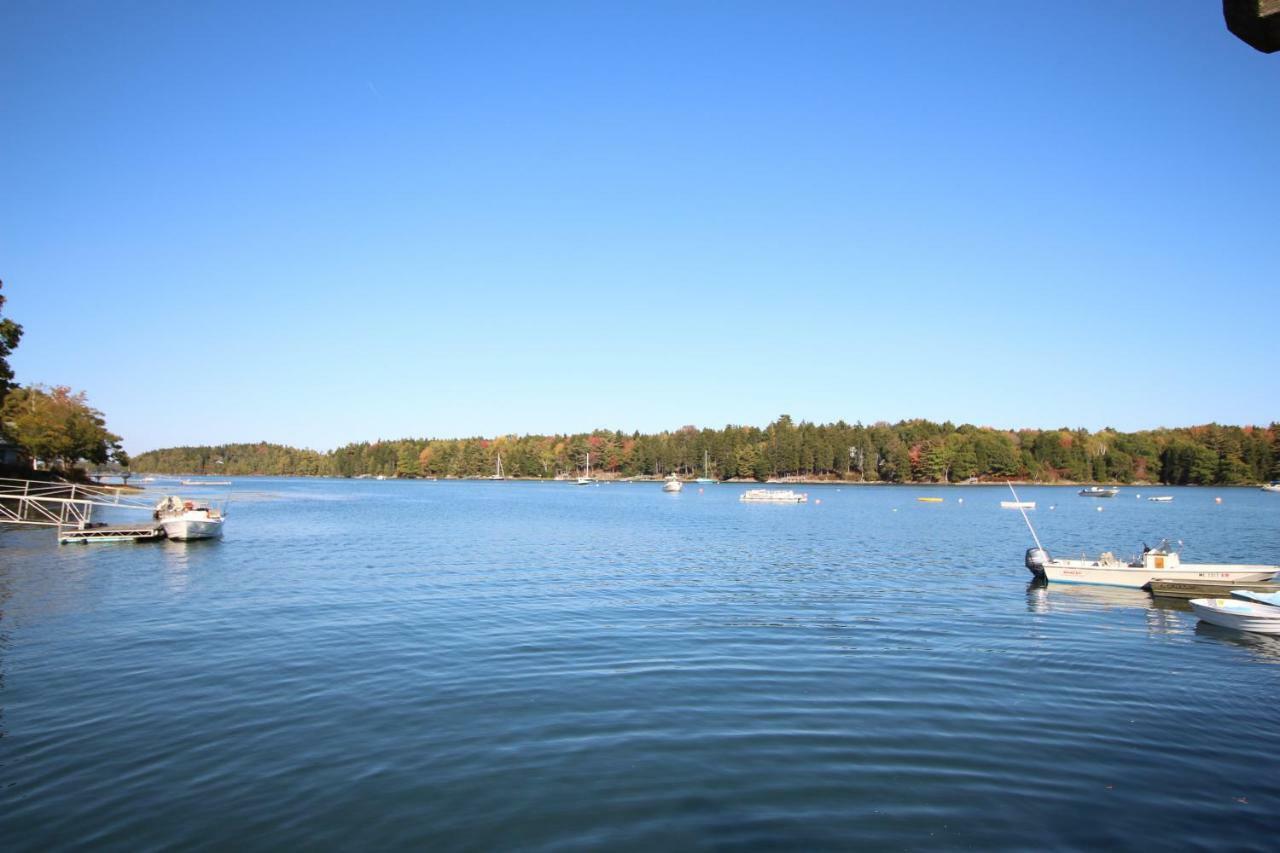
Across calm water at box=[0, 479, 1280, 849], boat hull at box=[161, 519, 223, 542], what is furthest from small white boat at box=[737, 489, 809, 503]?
calm water at box=[0, 479, 1280, 849]

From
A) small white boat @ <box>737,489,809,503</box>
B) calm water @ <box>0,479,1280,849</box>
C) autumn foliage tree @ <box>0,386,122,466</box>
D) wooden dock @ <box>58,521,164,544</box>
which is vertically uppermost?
autumn foliage tree @ <box>0,386,122,466</box>

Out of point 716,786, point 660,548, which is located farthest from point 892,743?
point 660,548

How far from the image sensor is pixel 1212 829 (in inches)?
371

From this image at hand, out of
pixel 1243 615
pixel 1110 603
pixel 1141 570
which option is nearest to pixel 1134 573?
pixel 1141 570

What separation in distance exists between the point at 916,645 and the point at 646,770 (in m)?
10.8

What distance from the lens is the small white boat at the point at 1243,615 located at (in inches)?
845

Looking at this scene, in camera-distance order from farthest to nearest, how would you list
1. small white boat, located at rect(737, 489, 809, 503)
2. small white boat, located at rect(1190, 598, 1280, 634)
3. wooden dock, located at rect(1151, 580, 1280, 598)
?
small white boat, located at rect(737, 489, 809, 503), wooden dock, located at rect(1151, 580, 1280, 598), small white boat, located at rect(1190, 598, 1280, 634)

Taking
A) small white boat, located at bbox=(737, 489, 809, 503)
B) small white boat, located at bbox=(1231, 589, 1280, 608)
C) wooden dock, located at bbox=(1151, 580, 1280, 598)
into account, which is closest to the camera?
small white boat, located at bbox=(1231, 589, 1280, 608)

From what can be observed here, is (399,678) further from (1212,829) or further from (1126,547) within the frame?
(1126,547)

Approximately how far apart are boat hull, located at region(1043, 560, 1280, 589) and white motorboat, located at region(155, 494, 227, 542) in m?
45.1

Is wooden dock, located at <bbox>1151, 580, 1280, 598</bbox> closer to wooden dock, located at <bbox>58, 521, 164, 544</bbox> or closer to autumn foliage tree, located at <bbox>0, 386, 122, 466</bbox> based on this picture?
wooden dock, located at <bbox>58, 521, 164, 544</bbox>

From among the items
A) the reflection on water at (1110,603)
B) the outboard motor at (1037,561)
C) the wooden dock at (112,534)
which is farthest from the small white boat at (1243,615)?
the wooden dock at (112,534)

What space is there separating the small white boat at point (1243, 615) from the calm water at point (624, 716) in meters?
0.50

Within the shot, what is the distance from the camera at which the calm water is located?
9.44m
